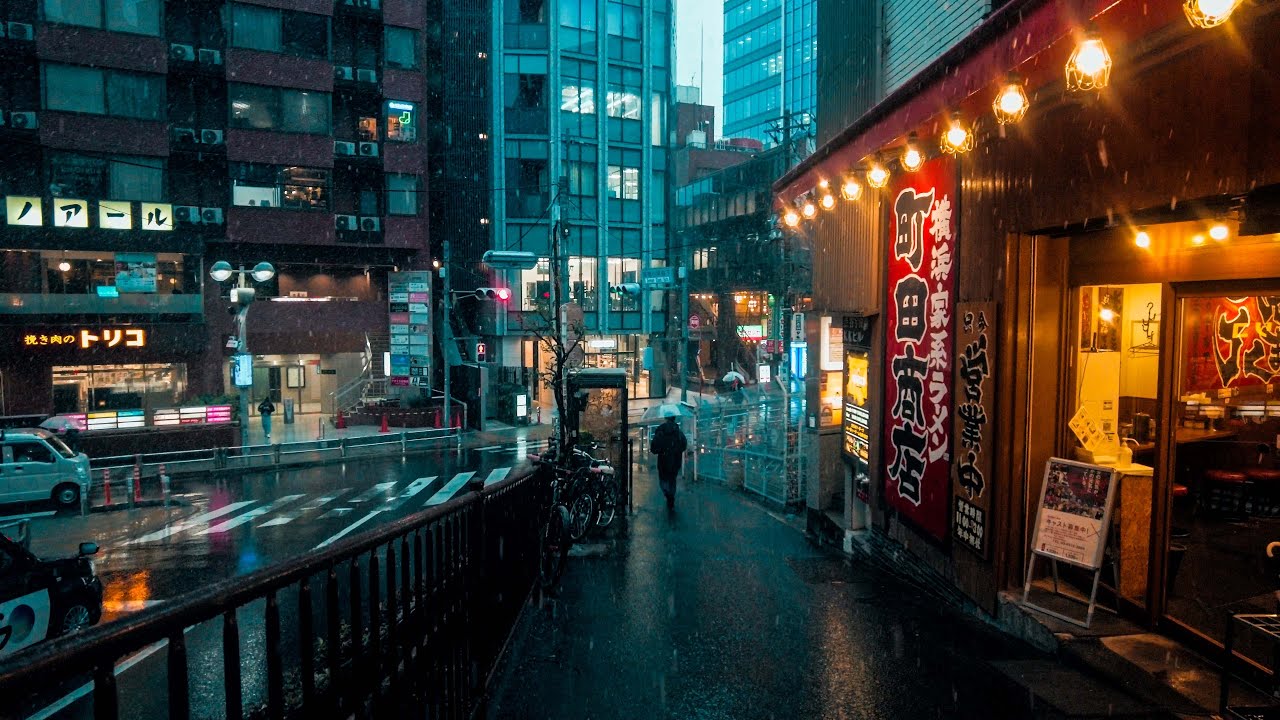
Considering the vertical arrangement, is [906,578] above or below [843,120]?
below

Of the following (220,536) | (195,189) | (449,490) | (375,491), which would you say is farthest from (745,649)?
(195,189)

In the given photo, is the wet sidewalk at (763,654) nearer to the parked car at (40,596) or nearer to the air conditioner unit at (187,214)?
the parked car at (40,596)

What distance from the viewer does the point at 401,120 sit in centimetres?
3678

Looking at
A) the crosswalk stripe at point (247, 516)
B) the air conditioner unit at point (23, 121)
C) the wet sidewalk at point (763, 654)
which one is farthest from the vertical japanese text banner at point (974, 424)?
the air conditioner unit at point (23, 121)

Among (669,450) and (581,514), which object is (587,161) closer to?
(669,450)

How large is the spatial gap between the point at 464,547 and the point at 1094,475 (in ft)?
17.8

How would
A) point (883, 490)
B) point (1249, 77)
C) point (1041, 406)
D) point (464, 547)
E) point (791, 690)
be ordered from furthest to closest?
point (883, 490), point (1041, 406), point (791, 690), point (464, 547), point (1249, 77)

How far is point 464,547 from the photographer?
5508 millimetres

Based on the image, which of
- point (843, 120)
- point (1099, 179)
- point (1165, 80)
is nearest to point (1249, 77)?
point (1165, 80)

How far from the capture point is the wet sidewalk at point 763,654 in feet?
19.3

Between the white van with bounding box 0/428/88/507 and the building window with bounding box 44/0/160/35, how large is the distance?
20893 mm

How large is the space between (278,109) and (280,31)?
3.37m

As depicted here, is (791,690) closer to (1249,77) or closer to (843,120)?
(1249,77)

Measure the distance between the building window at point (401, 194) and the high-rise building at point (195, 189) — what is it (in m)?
0.09
